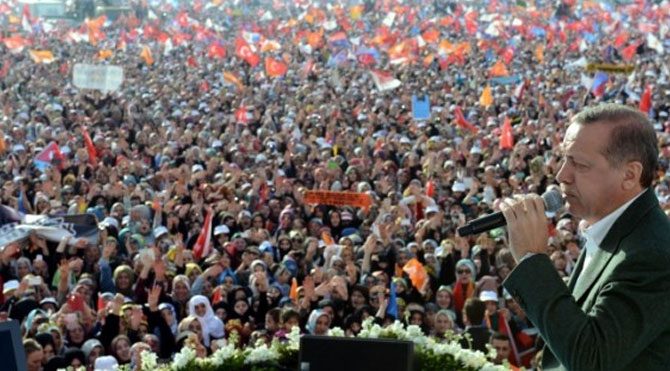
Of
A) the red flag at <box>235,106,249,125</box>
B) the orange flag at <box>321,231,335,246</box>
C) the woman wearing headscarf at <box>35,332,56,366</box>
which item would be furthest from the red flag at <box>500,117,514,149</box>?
the woman wearing headscarf at <box>35,332,56,366</box>

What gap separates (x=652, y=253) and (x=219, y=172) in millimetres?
14931

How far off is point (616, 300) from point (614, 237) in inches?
6.3

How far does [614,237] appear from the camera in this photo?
262 centimetres

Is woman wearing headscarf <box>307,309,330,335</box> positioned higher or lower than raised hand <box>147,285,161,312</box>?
lower

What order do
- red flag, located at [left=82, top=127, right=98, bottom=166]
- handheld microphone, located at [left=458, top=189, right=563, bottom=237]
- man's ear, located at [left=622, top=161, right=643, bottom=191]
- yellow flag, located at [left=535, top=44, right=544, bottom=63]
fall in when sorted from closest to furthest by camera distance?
man's ear, located at [left=622, top=161, right=643, bottom=191] < handheld microphone, located at [left=458, top=189, right=563, bottom=237] < red flag, located at [left=82, top=127, right=98, bottom=166] < yellow flag, located at [left=535, top=44, right=544, bottom=63]

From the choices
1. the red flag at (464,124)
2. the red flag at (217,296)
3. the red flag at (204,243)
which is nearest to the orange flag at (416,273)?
the red flag at (217,296)

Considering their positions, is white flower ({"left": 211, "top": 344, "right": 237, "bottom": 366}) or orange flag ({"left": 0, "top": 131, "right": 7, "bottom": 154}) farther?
orange flag ({"left": 0, "top": 131, "right": 7, "bottom": 154})

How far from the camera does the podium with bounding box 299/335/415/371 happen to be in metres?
4.13

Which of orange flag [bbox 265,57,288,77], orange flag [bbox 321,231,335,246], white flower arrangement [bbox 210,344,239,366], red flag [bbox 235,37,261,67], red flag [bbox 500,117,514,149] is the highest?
red flag [bbox 235,37,261,67]

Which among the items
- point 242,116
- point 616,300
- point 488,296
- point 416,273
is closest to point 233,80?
point 242,116

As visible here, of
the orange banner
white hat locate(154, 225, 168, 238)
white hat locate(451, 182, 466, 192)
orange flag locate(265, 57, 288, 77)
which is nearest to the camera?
white hat locate(154, 225, 168, 238)

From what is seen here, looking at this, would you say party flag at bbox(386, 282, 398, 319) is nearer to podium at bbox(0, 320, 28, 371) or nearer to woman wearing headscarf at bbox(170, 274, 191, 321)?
woman wearing headscarf at bbox(170, 274, 191, 321)

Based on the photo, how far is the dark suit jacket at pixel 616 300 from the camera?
246 cm

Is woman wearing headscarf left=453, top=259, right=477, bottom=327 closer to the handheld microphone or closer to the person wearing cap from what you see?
the person wearing cap
